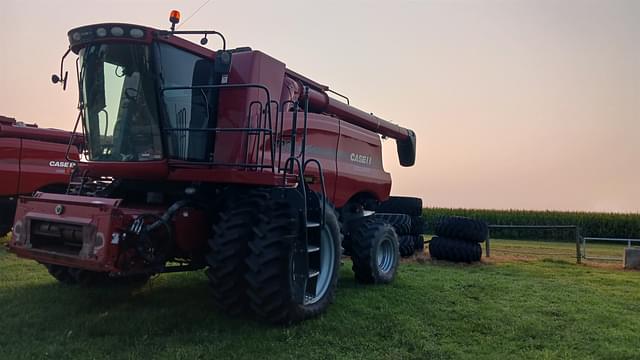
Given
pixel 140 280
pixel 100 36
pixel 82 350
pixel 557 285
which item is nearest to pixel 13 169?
pixel 140 280

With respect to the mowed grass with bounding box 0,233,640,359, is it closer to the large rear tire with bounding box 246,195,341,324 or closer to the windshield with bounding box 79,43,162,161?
the large rear tire with bounding box 246,195,341,324

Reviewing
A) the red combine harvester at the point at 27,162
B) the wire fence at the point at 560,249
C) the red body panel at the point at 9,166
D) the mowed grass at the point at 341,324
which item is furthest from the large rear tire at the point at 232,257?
the wire fence at the point at 560,249

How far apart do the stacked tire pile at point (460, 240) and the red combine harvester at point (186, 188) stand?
19.2 ft

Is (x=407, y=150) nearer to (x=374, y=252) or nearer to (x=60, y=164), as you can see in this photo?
(x=374, y=252)

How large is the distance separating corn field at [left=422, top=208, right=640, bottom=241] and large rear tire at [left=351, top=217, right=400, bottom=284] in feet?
76.1

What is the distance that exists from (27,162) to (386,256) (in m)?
8.40

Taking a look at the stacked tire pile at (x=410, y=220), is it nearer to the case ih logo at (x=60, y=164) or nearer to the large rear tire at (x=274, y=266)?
the large rear tire at (x=274, y=266)

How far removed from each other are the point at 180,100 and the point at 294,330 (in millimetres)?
2784

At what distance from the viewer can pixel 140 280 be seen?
755 centimetres

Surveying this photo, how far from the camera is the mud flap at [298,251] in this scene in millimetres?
5457

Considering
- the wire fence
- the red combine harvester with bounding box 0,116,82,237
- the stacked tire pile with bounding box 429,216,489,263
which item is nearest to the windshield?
the red combine harvester with bounding box 0,116,82,237

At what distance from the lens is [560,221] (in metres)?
36.6

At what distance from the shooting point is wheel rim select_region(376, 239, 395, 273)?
8.91 m

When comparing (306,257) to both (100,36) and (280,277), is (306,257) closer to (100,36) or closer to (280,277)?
(280,277)
